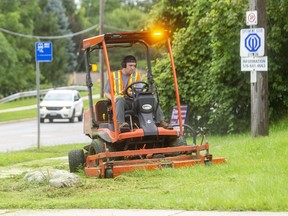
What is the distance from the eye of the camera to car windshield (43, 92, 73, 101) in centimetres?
4512

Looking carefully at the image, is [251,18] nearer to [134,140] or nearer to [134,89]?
[134,89]

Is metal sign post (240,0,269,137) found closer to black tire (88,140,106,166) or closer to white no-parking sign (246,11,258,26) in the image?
white no-parking sign (246,11,258,26)

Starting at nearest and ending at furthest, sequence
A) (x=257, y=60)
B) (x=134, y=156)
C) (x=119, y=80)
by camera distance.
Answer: (x=134, y=156) → (x=119, y=80) → (x=257, y=60)

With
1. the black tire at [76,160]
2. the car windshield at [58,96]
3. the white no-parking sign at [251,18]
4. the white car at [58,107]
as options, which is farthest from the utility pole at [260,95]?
the car windshield at [58,96]

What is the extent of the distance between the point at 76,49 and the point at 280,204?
321 feet

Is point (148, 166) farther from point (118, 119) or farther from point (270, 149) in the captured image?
point (270, 149)

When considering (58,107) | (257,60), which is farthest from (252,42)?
(58,107)

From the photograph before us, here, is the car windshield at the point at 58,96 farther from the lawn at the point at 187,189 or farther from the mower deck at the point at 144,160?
the mower deck at the point at 144,160

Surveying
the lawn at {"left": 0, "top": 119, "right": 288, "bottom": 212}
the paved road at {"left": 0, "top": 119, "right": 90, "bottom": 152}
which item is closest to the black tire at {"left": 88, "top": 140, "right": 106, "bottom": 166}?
the lawn at {"left": 0, "top": 119, "right": 288, "bottom": 212}

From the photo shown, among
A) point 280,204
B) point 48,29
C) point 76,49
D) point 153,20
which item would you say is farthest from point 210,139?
point 76,49

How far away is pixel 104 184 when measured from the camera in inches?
502

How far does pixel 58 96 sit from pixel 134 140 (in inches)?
1240

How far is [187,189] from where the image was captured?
11445 millimetres

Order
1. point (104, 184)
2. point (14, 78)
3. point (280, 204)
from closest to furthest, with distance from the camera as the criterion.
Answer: point (280, 204)
point (104, 184)
point (14, 78)
